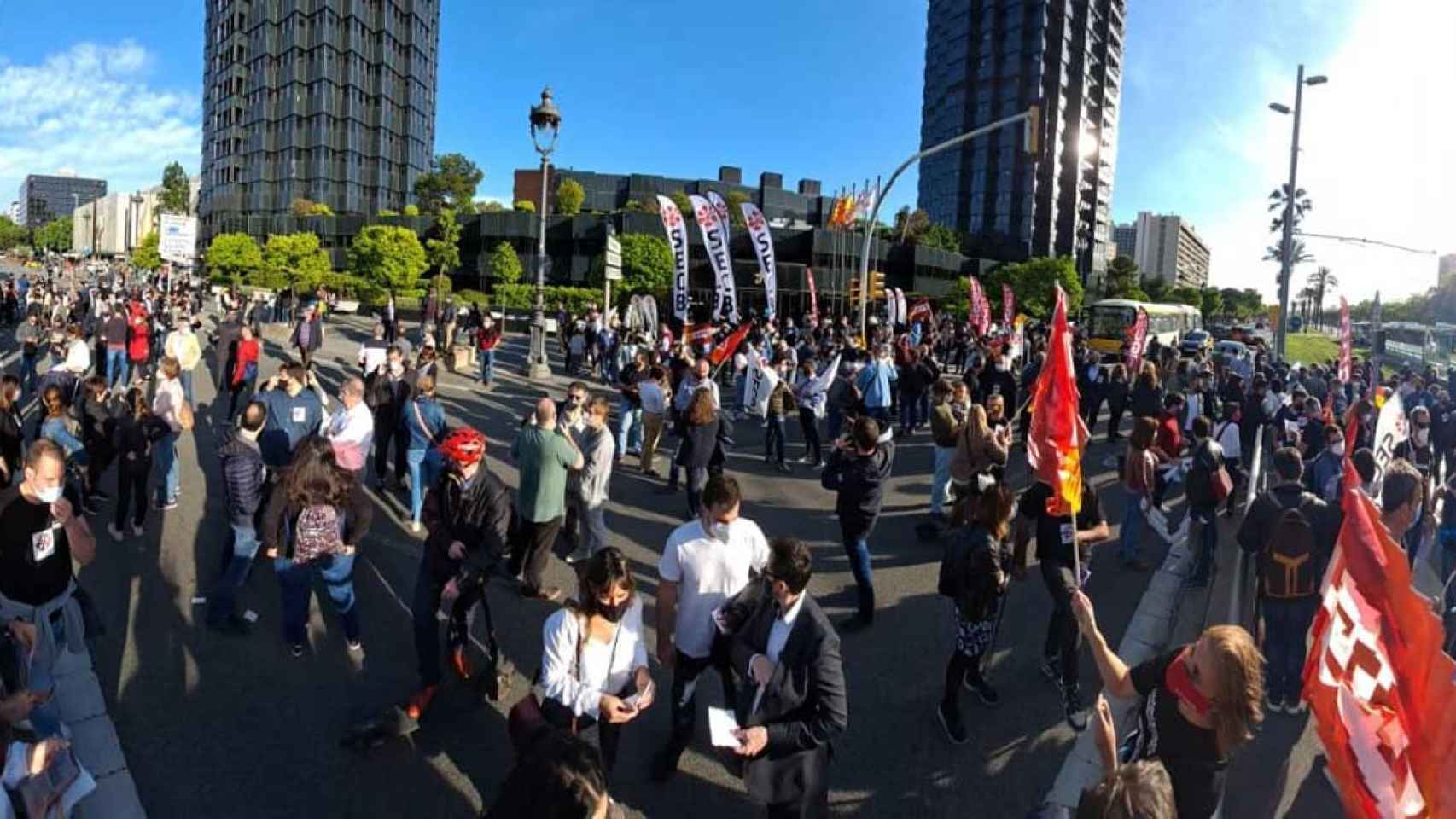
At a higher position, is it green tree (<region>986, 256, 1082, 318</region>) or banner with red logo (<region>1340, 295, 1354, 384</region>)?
green tree (<region>986, 256, 1082, 318</region>)

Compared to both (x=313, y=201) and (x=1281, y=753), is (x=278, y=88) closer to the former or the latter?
(x=313, y=201)

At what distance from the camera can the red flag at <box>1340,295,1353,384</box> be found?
51.3 feet

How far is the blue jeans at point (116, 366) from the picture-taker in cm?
1450

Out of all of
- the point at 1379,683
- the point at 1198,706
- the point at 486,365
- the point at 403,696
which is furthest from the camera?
the point at 486,365

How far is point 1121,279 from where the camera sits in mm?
83375

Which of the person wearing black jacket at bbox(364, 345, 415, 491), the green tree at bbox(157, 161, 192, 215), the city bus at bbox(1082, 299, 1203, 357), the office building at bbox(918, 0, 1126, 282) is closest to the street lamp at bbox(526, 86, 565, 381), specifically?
the person wearing black jacket at bbox(364, 345, 415, 491)

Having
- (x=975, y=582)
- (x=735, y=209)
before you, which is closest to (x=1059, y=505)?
(x=975, y=582)

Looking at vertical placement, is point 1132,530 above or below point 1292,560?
below

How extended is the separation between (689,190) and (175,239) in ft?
209

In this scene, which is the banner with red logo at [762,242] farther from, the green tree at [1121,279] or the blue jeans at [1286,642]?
the green tree at [1121,279]

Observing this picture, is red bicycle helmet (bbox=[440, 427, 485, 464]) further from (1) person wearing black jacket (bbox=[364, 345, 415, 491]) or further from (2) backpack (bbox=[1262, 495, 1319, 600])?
(2) backpack (bbox=[1262, 495, 1319, 600])

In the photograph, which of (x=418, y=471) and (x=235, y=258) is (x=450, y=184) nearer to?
(x=235, y=258)

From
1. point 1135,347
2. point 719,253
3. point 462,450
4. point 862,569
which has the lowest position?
point 862,569

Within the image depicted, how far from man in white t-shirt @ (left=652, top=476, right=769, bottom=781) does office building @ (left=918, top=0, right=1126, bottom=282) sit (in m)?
85.5
